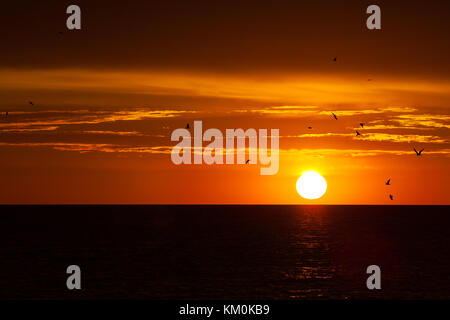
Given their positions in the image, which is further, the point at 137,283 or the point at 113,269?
the point at 113,269

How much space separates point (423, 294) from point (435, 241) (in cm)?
6583

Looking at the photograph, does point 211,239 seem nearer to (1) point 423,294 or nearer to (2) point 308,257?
(2) point 308,257

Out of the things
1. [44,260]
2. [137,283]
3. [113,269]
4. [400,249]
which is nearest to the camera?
[137,283]

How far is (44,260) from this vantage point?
247 ft

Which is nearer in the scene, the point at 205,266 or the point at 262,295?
the point at 262,295

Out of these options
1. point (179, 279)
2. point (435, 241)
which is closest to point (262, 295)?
point (179, 279)

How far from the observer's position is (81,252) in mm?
85250

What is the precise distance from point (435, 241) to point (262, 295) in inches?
2890

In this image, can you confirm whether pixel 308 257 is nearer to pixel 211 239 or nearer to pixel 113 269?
pixel 113 269

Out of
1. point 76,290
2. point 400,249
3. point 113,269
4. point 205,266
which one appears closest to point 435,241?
point 400,249
